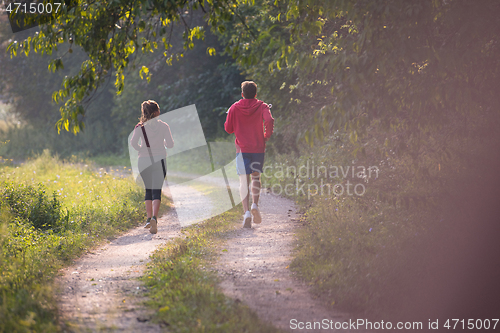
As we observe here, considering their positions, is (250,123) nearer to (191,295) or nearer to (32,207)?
(191,295)

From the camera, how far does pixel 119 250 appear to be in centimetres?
647

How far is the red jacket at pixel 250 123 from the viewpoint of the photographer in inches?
266

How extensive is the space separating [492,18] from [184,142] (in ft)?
67.1

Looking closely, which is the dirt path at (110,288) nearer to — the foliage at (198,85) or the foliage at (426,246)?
the foliage at (426,246)

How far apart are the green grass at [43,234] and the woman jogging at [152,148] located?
1040mm

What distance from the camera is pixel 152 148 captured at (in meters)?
7.07

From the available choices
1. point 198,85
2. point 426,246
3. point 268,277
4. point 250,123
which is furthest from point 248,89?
point 198,85

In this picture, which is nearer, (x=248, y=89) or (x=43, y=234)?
(x=43, y=234)

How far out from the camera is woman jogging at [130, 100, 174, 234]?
7031mm

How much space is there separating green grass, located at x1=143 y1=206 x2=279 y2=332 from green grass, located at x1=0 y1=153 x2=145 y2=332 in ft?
3.16

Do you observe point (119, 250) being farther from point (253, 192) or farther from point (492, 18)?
point (492, 18)

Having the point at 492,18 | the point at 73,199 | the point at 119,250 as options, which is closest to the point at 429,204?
the point at 492,18

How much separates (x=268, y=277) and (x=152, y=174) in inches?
120

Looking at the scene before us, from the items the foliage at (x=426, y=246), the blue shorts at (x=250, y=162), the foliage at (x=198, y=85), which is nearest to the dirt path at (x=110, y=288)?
the blue shorts at (x=250, y=162)
